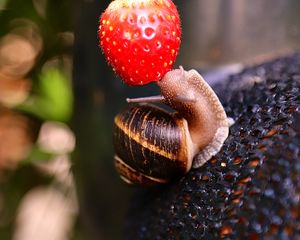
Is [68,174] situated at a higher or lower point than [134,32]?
lower

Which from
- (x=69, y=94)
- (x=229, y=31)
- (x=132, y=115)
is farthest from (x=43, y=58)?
(x=132, y=115)

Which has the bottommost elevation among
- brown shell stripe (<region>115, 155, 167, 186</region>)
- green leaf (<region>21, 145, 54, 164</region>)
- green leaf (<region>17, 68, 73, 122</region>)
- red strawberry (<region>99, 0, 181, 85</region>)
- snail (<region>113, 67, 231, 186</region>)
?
green leaf (<region>21, 145, 54, 164</region>)

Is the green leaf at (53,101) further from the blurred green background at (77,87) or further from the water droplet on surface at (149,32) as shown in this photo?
the water droplet on surface at (149,32)

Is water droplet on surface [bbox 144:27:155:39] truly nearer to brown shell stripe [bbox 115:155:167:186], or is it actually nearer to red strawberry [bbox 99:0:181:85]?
red strawberry [bbox 99:0:181:85]

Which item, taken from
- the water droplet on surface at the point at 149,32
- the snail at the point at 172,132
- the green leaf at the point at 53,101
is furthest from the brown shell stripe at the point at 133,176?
the green leaf at the point at 53,101

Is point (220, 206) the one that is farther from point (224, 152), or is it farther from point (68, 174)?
point (68, 174)

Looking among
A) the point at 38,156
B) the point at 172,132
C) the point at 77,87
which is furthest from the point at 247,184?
the point at 38,156

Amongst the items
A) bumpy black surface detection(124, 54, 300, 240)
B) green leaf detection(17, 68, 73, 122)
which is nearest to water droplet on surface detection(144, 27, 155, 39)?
bumpy black surface detection(124, 54, 300, 240)
